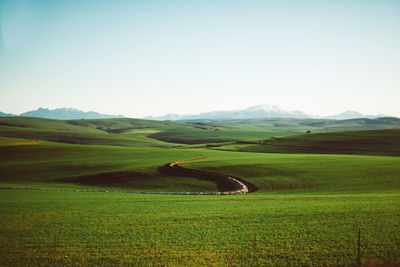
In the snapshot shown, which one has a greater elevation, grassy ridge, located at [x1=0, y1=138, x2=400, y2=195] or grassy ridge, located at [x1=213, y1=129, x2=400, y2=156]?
grassy ridge, located at [x1=213, y1=129, x2=400, y2=156]

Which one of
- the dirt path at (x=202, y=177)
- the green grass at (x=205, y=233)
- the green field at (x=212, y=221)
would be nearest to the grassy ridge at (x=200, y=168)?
the green field at (x=212, y=221)

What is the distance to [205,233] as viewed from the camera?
54.6 feet

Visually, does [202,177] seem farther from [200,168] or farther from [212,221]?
[212,221]

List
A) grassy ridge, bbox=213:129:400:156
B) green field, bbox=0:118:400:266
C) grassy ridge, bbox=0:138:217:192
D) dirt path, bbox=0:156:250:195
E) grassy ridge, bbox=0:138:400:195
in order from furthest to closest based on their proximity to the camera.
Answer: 1. grassy ridge, bbox=213:129:400:156
2. grassy ridge, bbox=0:138:217:192
3. grassy ridge, bbox=0:138:400:195
4. dirt path, bbox=0:156:250:195
5. green field, bbox=0:118:400:266

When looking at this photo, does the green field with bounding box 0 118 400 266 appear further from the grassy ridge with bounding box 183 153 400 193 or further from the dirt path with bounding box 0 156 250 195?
the dirt path with bounding box 0 156 250 195

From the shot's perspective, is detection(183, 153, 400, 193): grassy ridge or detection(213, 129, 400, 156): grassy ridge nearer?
detection(183, 153, 400, 193): grassy ridge

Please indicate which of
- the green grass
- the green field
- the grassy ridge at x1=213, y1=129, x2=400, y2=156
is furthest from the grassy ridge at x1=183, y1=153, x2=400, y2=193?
the grassy ridge at x1=213, y1=129, x2=400, y2=156

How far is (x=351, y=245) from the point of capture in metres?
14.3

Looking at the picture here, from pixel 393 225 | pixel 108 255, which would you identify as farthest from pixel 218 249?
pixel 393 225

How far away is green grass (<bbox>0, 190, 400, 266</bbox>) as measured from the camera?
44.9 ft

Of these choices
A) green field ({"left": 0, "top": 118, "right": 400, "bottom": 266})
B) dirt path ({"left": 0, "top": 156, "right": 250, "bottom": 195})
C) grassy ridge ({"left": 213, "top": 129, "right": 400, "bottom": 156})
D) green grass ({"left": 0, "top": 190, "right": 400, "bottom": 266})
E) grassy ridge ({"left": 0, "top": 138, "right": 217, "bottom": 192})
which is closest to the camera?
green grass ({"left": 0, "top": 190, "right": 400, "bottom": 266})

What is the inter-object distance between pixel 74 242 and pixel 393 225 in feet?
64.2

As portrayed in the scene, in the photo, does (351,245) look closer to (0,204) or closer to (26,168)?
(0,204)

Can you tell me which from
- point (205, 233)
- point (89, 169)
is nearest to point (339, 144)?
point (89, 169)
